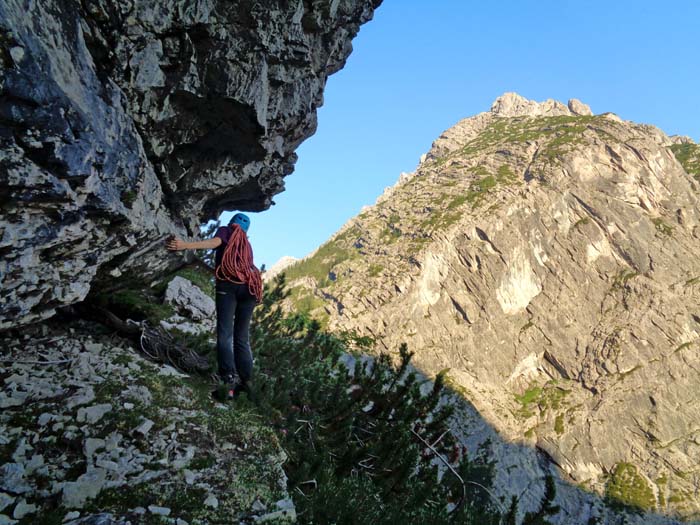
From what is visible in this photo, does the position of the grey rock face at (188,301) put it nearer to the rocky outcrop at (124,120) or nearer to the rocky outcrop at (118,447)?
the rocky outcrop at (124,120)

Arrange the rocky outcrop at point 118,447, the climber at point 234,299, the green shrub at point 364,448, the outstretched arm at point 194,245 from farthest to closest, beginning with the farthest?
the climber at point 234,299 → the outstretched arm at point 194,245 → the green shrub at point 364,448 → the rocky outcrop at point 118,447

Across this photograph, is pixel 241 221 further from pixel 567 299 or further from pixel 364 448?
pixel 567 299

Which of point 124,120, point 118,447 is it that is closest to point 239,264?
point 124,120

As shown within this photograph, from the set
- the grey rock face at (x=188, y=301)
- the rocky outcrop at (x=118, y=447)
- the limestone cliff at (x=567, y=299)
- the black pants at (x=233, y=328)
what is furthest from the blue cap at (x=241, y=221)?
the limestone cliff at (x=567, y=299)

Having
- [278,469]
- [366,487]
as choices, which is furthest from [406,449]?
[278,469]

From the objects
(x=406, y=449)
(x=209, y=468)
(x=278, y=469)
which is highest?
(x=209, y=468)

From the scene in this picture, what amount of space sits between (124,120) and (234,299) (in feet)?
10.9

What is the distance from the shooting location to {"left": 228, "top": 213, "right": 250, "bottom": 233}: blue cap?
754cm

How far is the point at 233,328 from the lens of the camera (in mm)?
7426

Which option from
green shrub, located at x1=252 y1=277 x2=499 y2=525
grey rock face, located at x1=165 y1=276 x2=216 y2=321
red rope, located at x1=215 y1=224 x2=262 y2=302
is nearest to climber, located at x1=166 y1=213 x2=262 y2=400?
red rope, located at x1=215 y1=224 x2=262 y2=302

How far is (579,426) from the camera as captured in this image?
101 metres

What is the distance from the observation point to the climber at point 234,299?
23.5ft

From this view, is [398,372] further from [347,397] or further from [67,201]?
[67,201]

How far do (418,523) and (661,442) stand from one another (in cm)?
12115
